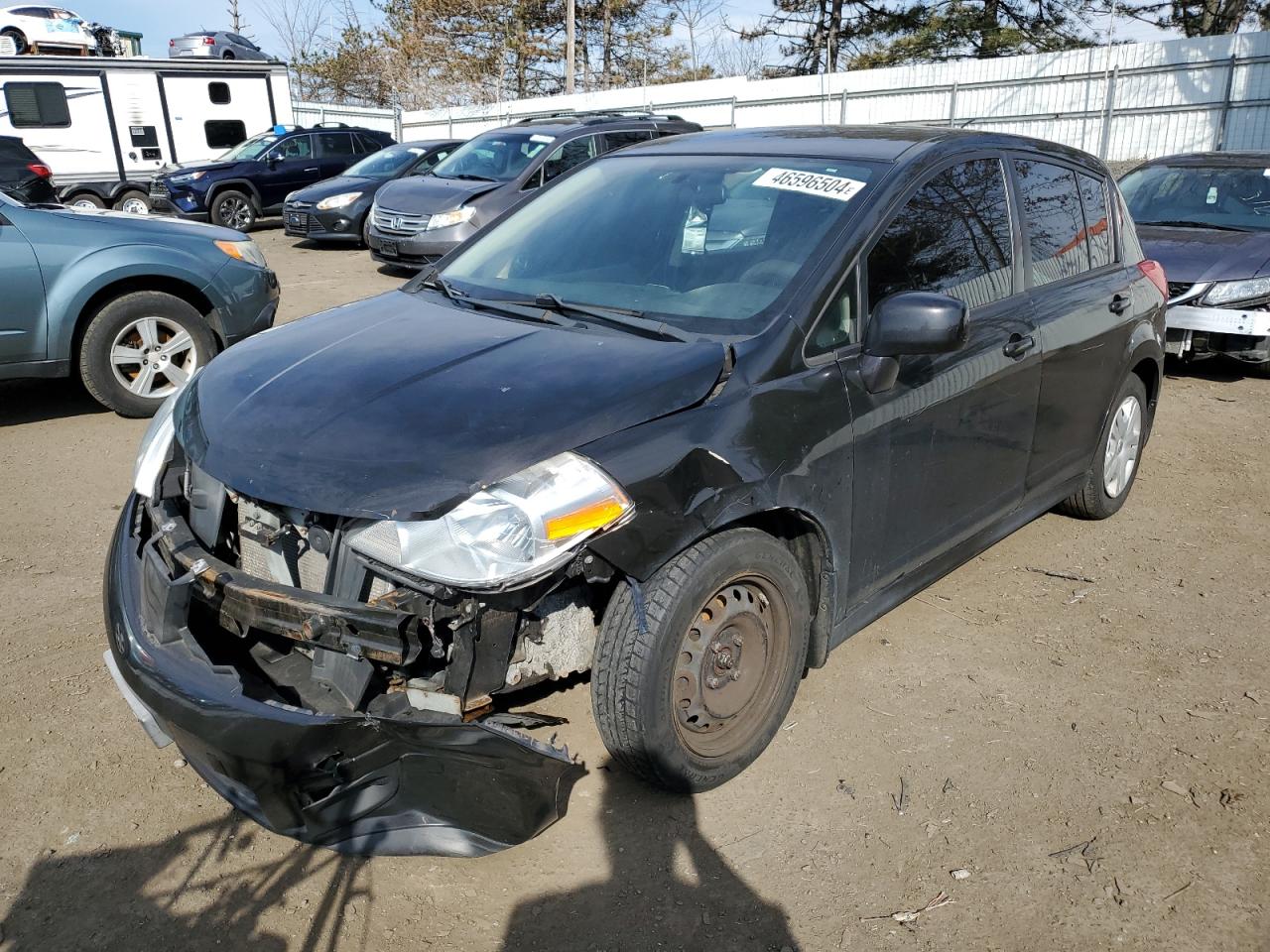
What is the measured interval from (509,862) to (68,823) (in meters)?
1.22

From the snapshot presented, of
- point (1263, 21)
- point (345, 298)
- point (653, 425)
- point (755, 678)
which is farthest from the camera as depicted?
point (1263, 21)

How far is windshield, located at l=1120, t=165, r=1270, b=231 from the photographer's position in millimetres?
8094

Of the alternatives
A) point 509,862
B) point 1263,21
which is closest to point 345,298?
point 509,862

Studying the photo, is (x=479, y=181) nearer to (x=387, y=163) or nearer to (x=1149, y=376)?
(x=387, y=163)

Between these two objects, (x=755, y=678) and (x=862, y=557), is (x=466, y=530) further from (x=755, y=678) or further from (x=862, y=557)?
(x=862, y=557)

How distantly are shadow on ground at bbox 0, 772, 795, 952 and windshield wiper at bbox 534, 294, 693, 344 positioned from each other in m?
1.39

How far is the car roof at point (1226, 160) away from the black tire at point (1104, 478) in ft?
16.0

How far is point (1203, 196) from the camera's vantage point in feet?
27.6

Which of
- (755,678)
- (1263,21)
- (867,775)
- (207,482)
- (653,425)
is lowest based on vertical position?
(867,775)

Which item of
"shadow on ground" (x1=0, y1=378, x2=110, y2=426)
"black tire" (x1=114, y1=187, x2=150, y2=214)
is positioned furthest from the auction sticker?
"black tire" (x1=114, y1=187, x2=150, y2=214)

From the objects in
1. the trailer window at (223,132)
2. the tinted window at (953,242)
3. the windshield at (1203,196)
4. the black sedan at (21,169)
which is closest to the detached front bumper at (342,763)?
the tinted window at (953,242)

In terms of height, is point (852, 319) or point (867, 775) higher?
point (852, 319)

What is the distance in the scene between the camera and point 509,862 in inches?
102

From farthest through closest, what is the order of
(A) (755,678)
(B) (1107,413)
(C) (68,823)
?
(B) (1107,413) → (A) (755,678) → (C) (68,823)
